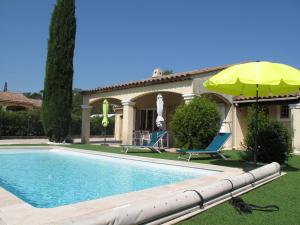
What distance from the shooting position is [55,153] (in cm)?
1622

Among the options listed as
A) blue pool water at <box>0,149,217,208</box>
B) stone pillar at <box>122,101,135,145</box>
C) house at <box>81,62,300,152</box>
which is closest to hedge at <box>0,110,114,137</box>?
house at <box>81,62,300,152</box>

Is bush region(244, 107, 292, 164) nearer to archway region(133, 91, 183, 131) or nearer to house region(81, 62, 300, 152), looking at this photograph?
house region(81, 62, 300, 152)

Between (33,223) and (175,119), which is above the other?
(175,119)

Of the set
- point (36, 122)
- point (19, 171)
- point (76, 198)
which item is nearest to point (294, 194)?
point (76, 198)

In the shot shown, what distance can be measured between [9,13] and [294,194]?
18.4 m

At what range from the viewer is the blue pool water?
22.2 feet

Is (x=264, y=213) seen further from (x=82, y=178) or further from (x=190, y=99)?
(x=190, y=99)

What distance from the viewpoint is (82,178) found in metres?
8.98

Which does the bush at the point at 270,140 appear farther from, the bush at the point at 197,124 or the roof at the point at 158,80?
the roof at the point at 158,80

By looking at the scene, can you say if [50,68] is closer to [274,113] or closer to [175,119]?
[175,119]

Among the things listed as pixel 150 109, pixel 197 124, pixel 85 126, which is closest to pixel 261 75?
pixel 197 124

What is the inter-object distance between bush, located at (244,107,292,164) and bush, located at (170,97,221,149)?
2827mm

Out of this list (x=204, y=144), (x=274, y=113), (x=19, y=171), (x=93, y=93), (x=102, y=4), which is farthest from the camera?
(x=93, y=93)

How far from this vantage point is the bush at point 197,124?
1329cm
